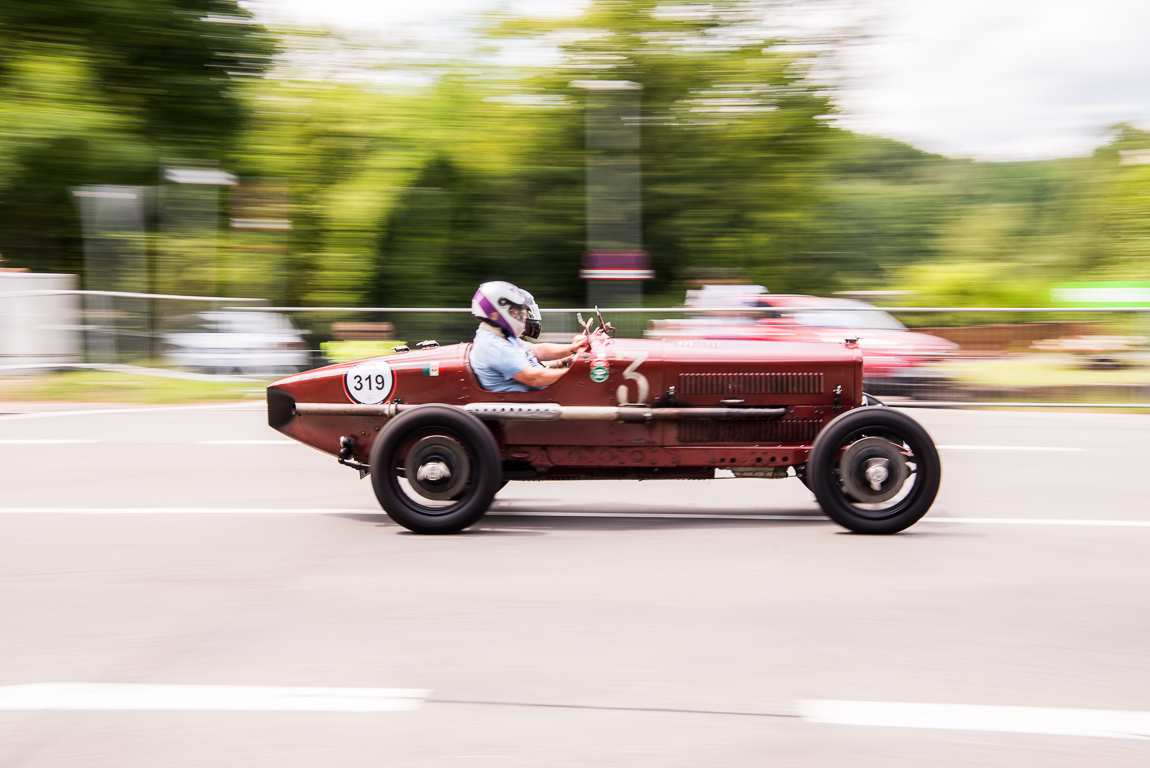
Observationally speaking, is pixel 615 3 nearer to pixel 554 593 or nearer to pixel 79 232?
pixel 79 232

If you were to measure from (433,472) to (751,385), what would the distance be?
75.9 inches

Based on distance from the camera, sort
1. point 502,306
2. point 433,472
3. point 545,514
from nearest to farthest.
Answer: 1. point 433,472
2. point 502,306
3. point 545,514

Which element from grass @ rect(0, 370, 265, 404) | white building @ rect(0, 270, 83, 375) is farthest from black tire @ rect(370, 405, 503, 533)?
white building @ rect(0, 270, 83, 375)

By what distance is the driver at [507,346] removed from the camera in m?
5.77

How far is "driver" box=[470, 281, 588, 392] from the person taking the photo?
5770 millimetres

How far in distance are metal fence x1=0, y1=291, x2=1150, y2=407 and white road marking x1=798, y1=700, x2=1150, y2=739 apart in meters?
8.46

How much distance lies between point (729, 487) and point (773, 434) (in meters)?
1.35

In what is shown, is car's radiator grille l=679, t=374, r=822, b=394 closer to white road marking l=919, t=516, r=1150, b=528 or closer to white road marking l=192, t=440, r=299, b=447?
white road marking l=919, t=516, r=1150, b=528

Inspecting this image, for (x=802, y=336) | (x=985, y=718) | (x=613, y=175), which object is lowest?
(x=985, y=718)

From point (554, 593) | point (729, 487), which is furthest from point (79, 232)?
point (554, 593)

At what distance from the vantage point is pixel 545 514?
6.21 metres

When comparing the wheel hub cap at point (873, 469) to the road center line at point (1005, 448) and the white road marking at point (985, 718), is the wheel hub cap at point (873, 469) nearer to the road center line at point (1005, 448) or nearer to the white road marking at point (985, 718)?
the white road marking at point (985, 718)

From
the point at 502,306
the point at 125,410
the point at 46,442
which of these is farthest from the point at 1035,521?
the point at 125,410

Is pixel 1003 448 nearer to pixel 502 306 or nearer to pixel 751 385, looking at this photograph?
pixel 751 385
